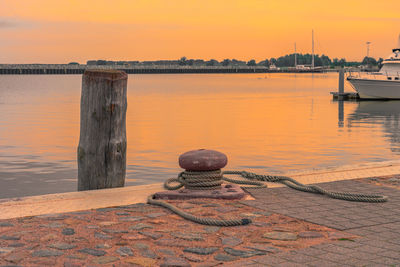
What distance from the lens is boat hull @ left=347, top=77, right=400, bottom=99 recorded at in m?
48.5

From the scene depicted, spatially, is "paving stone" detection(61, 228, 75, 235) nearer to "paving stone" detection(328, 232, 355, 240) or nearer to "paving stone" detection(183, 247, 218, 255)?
"paving stone" detection(183, 247, 218, 255)

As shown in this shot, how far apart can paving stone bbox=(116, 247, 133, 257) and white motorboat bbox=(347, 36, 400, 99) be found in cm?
4542

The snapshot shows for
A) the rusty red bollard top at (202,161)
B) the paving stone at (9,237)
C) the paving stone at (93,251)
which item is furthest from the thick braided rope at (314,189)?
the paving stone at (9,237)

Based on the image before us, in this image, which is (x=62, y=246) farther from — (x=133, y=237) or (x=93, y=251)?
(x=133, y=237)

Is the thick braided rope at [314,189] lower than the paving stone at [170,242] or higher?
higher

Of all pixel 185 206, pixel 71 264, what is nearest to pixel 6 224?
pixel 71 264

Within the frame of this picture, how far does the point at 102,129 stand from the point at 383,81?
144ft

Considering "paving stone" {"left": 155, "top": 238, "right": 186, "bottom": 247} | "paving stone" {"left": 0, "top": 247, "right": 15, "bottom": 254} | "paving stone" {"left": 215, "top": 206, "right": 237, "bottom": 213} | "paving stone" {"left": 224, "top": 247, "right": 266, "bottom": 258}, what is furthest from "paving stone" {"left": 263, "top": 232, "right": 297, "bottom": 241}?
"paving stone" {"left": 0, "top": 247, "right": 15, "bottom": 254}

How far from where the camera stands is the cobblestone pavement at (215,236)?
199 inches

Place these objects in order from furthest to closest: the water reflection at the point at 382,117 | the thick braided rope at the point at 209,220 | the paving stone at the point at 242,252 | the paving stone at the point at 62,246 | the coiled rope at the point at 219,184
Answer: the water reflection at the point at 382,117
the coiled rope at the point at 219,184
the thick braided rope at the point at 209,220
the paving stone at the point at 62,246
the paving stone at the point at 242,252

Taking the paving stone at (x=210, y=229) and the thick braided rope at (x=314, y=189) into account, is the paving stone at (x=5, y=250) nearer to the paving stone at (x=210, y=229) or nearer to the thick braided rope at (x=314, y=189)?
the paving stone at (x=210, y=229)

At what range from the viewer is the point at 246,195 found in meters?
7.61

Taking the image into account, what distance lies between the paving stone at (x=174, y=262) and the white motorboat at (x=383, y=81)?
45.5m

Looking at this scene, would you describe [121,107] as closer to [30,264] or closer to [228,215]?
[228,215]
